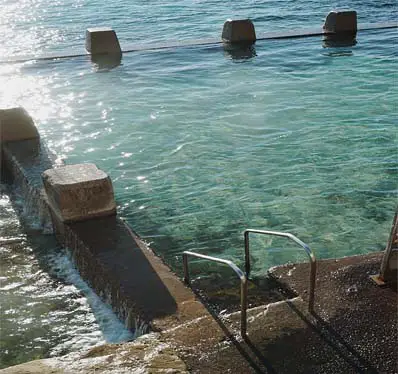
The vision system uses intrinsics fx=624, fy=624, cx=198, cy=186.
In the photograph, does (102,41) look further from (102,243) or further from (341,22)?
(102,243)

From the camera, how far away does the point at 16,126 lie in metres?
10.3

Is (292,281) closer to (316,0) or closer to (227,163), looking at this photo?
(227,163)

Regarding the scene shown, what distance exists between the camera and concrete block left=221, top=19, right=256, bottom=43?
18422 millimetres

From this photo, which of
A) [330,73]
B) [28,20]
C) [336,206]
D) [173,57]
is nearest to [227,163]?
[336,206]

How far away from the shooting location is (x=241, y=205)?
858 cm

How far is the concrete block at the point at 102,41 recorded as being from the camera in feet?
58.9

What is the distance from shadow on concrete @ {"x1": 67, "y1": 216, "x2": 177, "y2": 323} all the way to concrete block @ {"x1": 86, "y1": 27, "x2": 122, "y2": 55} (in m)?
11.6

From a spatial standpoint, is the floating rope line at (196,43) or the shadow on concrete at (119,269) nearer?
the shadow on concrete at (119,269)

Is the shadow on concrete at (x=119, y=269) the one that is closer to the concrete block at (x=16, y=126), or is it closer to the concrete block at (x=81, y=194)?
the concrete block at (x=81, y=194)

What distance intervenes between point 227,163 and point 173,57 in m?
8.29

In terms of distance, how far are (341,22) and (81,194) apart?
14.0m

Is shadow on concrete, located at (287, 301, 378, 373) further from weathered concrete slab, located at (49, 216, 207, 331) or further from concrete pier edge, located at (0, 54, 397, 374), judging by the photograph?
weathered concrete slab, located at (49, 216, 207, 331)

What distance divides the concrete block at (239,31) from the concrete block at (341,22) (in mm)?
2469

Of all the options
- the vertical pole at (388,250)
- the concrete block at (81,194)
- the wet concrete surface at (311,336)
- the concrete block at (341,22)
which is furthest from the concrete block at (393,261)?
the concrete block at (341,22)
